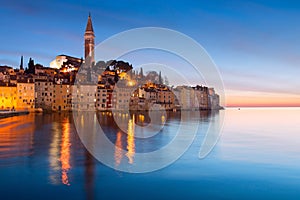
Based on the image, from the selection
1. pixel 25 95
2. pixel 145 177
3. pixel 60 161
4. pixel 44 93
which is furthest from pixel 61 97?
pixel 145 177

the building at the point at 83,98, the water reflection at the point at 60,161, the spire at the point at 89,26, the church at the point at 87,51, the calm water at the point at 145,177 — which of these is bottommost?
the calm water at the point at 145,177

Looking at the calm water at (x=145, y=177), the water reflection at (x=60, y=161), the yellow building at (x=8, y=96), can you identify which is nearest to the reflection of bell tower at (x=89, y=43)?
the yellow building at (x=8, y=96)

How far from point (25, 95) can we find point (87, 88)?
17.8m

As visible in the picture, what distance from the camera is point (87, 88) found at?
3376 inches

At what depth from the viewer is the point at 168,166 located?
45.9 ft

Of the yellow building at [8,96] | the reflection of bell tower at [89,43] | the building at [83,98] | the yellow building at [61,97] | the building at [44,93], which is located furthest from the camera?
the reflection of bell tower at [89,43]

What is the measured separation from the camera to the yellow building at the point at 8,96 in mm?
73000

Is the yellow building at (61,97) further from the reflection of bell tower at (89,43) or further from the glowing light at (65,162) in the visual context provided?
the glowing light at (65,162)

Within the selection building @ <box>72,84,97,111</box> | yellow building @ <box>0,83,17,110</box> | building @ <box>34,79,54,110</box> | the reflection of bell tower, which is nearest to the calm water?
yellow building @ <box>0,83,17,110</box>

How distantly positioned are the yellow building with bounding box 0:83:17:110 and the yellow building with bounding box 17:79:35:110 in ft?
6.01

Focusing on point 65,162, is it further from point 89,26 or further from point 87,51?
point 89,26

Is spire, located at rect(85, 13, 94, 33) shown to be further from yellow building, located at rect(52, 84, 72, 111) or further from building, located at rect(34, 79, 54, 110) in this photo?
building, located at rect(34, 79, 54, 110)

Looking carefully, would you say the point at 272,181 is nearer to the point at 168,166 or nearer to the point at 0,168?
the point at 168,166

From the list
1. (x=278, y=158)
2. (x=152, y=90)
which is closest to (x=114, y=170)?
(x=278, y=158)
